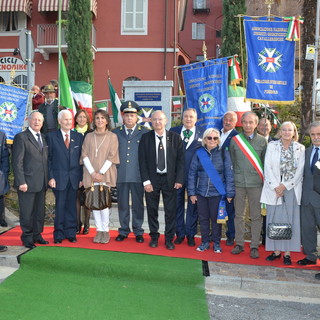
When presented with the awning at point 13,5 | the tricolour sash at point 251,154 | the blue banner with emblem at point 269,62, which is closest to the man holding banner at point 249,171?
the tricolour sash at point 251,154

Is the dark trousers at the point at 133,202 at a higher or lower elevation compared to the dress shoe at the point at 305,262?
higher

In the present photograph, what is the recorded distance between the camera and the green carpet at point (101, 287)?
3.92 meters

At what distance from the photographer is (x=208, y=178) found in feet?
18.0

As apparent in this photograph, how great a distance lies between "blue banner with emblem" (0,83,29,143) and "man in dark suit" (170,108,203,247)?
10.9 ft

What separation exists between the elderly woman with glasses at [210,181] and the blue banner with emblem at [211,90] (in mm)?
1687

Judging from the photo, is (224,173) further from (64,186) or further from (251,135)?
(64,186)

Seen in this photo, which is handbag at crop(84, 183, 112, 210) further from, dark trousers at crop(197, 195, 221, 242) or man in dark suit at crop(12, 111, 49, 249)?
dark trousers at crop(197, 195, 221, 242)

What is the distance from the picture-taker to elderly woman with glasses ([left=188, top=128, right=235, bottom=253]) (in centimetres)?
545

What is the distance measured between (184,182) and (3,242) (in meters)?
2.71

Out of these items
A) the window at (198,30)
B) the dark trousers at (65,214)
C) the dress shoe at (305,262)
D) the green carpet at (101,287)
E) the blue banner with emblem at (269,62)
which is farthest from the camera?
the window at (198,30)

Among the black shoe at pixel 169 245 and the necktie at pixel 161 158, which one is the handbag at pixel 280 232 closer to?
the black shoe at pixel 169 245

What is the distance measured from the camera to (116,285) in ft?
15.2

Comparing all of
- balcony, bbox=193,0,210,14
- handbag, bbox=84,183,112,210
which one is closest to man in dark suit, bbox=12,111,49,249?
handbag, bbox=84,183,112,210

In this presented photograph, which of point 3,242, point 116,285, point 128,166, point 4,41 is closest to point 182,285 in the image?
point 116,285
